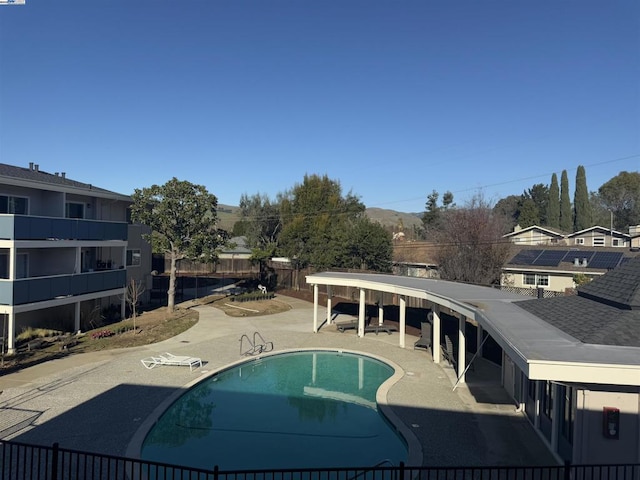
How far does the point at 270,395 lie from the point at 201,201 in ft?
56.2

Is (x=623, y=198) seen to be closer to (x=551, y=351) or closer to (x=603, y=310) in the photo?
(x=603, y=310)

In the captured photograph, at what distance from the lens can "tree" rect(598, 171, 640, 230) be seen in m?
68.8

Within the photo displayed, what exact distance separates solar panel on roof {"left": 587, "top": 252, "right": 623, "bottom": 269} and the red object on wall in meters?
28.8

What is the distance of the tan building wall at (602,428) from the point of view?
7883 millimetres

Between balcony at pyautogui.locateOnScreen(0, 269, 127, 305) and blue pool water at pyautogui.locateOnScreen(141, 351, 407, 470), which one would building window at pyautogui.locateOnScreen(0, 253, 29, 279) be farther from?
blue pool water at pyautogui.locateOnScreen(141, 351, 407, 470)

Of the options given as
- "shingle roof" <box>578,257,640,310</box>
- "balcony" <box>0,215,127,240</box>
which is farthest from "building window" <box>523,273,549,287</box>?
"balcony" <box>0,215,127,240</box>

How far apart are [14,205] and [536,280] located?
34.5m

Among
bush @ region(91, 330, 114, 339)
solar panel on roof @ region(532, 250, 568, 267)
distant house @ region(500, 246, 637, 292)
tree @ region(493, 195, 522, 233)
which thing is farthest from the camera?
tree @ region(493, 195, 522, 233)

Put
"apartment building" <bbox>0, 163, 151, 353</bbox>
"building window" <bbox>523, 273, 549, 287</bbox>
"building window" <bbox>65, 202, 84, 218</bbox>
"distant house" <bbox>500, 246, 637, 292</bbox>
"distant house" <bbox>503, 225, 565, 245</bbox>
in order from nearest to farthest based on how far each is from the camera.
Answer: "apartment building" <bbox>0, 163, 151, 353</bbox>
"building window" <bbox>65, 202, 84, 218</bbox>
"distant house" <bbox>500, 246, 637, 292</bbox>
"building window" <bbox>523, 273, 549, 287</bbox>
"distant house" <bbox>503, 225, 565, 245</bbox>

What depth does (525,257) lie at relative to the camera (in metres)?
36.7

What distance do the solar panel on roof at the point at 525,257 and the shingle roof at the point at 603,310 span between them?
A: 24005 millimetres

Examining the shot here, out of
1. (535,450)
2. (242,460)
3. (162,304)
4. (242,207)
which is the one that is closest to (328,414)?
(242,460)

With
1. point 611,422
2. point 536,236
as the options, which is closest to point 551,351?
point 611,422

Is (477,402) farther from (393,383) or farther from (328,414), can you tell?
(328,414)
